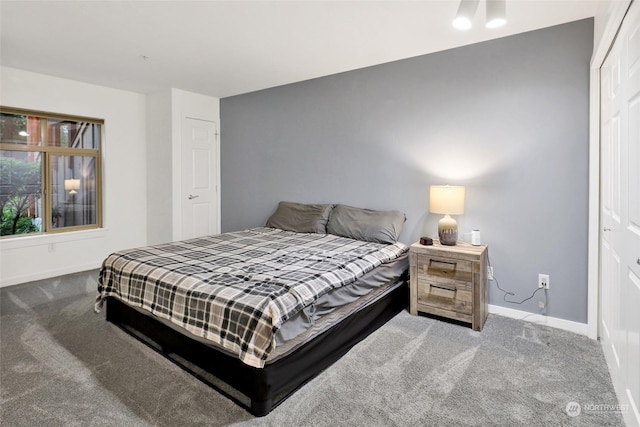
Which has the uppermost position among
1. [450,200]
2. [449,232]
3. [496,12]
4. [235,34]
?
[235,34]

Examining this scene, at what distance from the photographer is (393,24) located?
2684 millimetres

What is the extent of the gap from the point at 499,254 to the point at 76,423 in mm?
3096

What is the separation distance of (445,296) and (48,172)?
456cm

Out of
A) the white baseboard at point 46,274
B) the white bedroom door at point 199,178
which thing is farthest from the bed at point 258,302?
the white baseboard at point 46,274

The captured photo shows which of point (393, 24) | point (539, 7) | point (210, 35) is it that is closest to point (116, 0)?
point (210, 35)

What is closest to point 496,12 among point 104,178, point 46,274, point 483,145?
point 483,145

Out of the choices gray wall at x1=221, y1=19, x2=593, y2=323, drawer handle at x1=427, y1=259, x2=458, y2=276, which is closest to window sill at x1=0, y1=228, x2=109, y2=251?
gray wall at x1=221, y1=19, x2=593, y2=323

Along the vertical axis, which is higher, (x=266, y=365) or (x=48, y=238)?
(x=48, y=238)

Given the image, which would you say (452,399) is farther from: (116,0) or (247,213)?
(247,213)

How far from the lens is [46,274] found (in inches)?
160

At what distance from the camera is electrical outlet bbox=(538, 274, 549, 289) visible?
9.27 feet

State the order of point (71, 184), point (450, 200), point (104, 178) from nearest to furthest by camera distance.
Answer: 1. point (450, 200)
2. point (71, 184)
3. point (104, 178)

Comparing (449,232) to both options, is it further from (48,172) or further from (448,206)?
(48,172)

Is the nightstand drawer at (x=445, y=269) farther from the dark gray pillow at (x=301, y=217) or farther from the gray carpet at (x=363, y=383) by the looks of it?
the dark gray pillow at (x=301, y=217)
